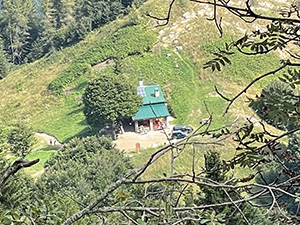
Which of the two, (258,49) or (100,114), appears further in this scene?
(100,114)

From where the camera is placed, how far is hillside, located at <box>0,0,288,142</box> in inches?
1024

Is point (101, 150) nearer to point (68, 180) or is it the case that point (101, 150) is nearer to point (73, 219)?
point (68, 180)

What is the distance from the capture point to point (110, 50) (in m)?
30.2

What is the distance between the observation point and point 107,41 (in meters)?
31.0

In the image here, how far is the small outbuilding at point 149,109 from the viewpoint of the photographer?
22703mm

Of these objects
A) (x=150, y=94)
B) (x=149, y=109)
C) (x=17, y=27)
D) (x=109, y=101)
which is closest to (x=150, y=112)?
(x=149, y=109)

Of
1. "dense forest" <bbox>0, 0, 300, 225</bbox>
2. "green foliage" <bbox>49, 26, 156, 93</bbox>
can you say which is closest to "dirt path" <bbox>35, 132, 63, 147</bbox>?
"dense forest" <bbox>0, 0, 300, 225</bbox>

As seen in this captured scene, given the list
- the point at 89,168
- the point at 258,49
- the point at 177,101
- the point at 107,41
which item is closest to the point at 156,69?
the point at 177,101

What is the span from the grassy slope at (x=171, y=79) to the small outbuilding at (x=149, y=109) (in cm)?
123

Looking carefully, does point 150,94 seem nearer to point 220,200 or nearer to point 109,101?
point 109,101

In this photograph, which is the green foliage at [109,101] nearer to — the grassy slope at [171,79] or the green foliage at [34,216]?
the grassy slope at [171,79]

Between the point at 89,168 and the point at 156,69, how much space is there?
33.3ft

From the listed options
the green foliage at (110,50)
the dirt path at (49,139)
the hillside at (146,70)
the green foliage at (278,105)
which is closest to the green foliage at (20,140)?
the dirt path at (49,139)

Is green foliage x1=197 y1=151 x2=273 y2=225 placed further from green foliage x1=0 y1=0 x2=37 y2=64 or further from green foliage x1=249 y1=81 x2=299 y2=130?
green foliage x1=0 y1=0 x2=37 y2=64
